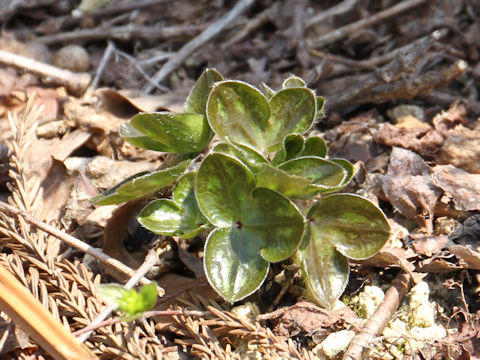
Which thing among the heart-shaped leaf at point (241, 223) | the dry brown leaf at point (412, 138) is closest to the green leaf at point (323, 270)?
the heart-shaped leaf at point (241, 223)

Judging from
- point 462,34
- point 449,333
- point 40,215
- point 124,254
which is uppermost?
point 462,34

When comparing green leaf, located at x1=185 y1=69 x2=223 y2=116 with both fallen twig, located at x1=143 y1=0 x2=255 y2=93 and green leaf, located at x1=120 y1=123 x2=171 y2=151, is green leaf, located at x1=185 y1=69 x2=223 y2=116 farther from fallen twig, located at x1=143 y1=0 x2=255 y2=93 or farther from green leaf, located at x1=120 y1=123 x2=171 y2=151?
fallen twig, located at x1=143 y1=0 x2=255 y2=93

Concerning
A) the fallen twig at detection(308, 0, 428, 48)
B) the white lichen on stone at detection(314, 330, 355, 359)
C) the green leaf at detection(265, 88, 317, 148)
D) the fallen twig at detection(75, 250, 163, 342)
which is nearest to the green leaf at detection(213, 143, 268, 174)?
the green leaf at detection(265, 88, 317, 148)

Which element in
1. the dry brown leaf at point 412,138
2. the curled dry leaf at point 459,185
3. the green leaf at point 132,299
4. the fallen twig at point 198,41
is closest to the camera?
the green leaf at point 132,299

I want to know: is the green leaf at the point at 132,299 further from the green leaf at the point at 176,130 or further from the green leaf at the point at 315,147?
the green leaf at the point at 315,147

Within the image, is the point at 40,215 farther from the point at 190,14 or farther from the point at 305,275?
the point at 190,14

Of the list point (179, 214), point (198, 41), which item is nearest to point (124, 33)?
point (198, 41)

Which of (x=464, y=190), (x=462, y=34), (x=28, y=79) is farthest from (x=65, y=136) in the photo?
(x=462, y=34)
